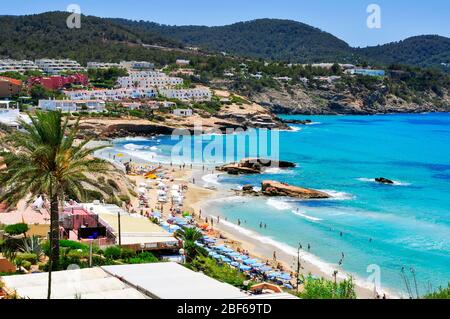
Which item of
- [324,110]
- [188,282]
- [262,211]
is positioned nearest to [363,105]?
[324,110]

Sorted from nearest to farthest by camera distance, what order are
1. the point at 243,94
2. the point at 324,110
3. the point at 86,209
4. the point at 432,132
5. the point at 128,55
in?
the point at 86,209 → the point at 432,132 → the point at 243,94 → the point at 324,110 → the point at 128,55

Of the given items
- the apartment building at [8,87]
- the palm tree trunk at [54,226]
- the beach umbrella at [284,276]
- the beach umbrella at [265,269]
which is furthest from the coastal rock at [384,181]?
the apartment building at [8,87]

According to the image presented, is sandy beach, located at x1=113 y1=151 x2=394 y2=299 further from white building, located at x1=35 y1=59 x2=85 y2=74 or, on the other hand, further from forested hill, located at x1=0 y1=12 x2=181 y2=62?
forested hill, located at x1=0 y1=12 x2=181 y2=62

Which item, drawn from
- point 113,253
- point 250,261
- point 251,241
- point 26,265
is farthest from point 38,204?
point 251,241

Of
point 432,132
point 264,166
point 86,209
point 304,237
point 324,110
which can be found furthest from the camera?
point 324,110

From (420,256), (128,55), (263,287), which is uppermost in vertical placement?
(128,55)

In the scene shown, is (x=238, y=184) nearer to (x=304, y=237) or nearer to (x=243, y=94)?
(x=304, y=237)

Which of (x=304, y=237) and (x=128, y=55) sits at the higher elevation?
(x=128, y=55)

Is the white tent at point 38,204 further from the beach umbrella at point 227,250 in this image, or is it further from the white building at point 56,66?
the white building at point 56,66
